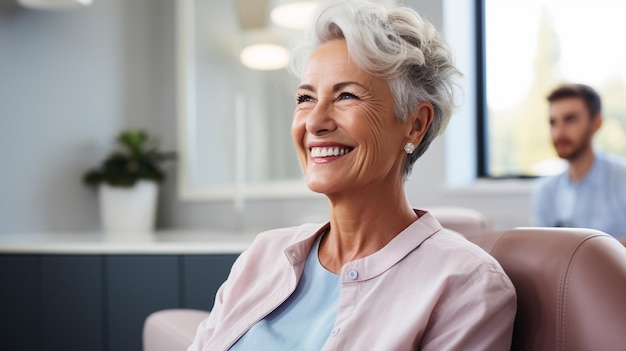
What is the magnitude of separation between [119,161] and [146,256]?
925mm

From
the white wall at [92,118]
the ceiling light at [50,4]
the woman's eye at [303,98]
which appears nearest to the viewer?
the woman's eye at [303,98]

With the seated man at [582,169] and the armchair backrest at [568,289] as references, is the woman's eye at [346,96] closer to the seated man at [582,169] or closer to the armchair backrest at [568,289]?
the armchair backrest at [568,289]

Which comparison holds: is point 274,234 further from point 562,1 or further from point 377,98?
point 562,1

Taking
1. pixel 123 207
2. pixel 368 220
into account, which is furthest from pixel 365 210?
pixel 123 207

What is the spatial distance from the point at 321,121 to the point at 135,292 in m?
2.01

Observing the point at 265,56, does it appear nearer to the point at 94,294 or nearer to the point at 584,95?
the point at 94,294

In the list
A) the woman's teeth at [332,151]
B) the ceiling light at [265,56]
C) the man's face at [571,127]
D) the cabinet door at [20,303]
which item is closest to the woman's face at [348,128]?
the woman's teeth at [332,151]

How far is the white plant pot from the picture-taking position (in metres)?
3.78

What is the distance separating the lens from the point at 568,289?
110cm

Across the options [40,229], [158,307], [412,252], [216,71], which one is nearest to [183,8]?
[216,71]

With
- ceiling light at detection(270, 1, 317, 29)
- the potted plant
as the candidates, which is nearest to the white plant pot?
the potted plant

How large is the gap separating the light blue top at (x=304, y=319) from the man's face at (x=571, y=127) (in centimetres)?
200

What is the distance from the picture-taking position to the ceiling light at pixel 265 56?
3.65 metres

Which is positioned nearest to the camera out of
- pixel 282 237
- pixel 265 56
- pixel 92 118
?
pixel 282 237
